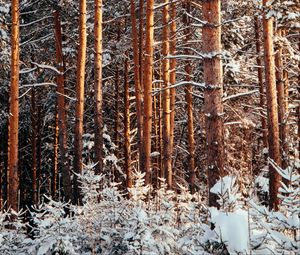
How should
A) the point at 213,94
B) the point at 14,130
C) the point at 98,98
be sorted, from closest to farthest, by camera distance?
the point at 213,94, the point at 14,130, the point at 98,98

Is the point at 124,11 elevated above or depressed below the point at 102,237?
above

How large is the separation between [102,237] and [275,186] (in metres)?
7.01

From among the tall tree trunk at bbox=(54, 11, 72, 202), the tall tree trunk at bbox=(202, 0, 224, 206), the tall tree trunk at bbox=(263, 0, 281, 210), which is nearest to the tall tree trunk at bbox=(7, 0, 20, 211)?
the tall tree trunk at bbox=(54, 11, 72, 202)

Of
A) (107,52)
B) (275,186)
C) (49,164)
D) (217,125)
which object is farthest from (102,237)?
(49,164)

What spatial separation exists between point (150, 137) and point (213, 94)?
643cm

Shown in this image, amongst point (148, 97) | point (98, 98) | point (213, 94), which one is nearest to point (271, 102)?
point (148, 97)

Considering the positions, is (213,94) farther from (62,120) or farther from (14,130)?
(62,120)

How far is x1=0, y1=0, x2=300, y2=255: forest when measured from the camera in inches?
209

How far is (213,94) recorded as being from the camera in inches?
286

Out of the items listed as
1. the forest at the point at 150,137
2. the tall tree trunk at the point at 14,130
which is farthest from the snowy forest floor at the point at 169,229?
the tall tree trunk at the point at 14,130

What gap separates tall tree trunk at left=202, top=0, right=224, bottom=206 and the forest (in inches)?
0.7

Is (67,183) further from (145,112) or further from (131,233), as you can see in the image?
(131,233)

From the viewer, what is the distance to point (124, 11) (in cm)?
1877

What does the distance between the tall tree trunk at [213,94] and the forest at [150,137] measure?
0.02 meters
